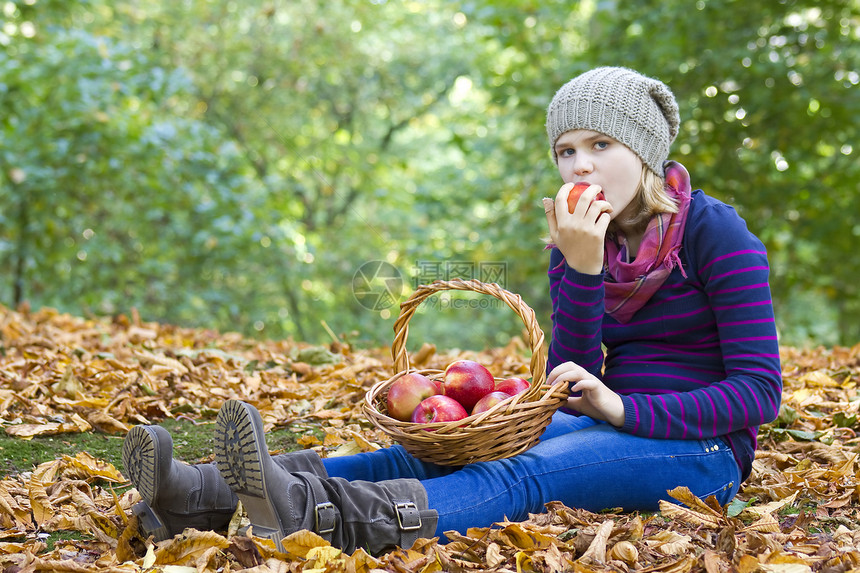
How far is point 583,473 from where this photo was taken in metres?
1.96

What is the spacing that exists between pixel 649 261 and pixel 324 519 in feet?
3.70

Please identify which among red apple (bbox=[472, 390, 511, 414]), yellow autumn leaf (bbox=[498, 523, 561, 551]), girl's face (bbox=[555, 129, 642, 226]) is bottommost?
yellow autumn leaf (bbox=[498, 523, 561, 551])

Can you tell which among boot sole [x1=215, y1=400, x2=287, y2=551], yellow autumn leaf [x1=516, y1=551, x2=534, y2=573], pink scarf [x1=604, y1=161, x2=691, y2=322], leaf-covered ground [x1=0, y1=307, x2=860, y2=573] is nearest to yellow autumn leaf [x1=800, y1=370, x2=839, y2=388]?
leaf-covered ground [x1=0, y1=307, x2=860, y2=573]

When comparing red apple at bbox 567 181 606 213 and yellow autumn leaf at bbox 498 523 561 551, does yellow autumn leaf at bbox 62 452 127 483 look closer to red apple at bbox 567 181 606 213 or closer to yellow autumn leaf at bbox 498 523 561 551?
yellow autumn leaf at bbox 498 523 561 551

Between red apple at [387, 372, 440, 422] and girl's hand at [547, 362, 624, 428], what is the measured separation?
1.23ft

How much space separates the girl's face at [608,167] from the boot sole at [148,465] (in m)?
1.32

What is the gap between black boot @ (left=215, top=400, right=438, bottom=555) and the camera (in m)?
1.60

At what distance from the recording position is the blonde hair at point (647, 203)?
2104mm

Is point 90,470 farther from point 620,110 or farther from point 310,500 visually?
point 620,110

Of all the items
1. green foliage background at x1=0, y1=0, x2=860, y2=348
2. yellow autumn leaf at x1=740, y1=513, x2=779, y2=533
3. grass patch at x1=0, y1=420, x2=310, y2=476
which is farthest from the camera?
green foliage background at x1=0, y1=0, x2=860, y2=348

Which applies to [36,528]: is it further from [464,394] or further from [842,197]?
[842,197]

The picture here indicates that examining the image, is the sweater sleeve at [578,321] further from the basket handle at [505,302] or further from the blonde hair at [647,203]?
the blonde hair at [647,203]

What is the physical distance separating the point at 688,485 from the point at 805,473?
0.52 metres

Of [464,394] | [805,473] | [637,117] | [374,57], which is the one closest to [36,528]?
[464,394]
